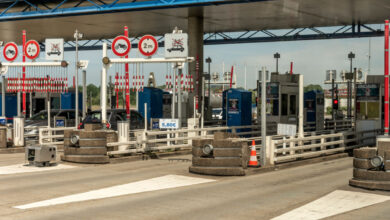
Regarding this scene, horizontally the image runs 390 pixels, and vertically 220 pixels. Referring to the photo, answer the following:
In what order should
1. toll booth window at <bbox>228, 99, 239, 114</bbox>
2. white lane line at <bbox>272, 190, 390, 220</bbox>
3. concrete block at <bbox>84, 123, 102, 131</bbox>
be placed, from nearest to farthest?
1. white lane line at <bbox>272, 190, 390, 220</bbox>
2. concrete block at <bbox>84, 123, 102, 131</bbox>
3. toll booth window at <bbox>228, 99, 239, 114</bbox>

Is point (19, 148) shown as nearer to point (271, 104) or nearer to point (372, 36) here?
point (271, 104)

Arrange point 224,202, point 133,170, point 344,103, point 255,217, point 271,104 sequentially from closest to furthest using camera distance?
1. point 255,217
2. point 224,202
3. point 133,170
4. point 271,104
5. point 344,103

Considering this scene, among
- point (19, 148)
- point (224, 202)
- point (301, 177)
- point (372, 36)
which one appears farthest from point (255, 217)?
point (372, 36)

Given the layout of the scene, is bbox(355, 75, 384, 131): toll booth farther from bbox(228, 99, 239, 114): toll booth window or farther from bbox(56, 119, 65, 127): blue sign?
bbox(56, 119, 65, 127): blue sign

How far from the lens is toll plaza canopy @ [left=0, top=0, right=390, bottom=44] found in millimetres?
30609

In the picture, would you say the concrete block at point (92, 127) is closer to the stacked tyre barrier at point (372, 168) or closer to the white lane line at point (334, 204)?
the white lane line at point (334, 204)

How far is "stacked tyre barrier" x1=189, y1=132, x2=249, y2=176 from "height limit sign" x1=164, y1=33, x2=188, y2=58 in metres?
5.21

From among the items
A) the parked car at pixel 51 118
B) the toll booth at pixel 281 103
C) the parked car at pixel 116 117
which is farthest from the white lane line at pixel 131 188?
the toll booth at pixel 281 103

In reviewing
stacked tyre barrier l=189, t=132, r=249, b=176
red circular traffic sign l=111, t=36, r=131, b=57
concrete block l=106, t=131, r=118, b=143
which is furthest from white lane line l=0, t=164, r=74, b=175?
red circular traffic sign l=111, t=36, r=131, b=57

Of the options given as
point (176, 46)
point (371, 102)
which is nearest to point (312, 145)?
point (176, 46)

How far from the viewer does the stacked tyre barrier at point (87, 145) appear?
58.6 ft

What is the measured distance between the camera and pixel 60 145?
23.8 meters

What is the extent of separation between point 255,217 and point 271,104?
65.0 feet

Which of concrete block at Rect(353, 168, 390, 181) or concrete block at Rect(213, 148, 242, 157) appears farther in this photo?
concrete block at Rect(213, 148, 242, 157)
